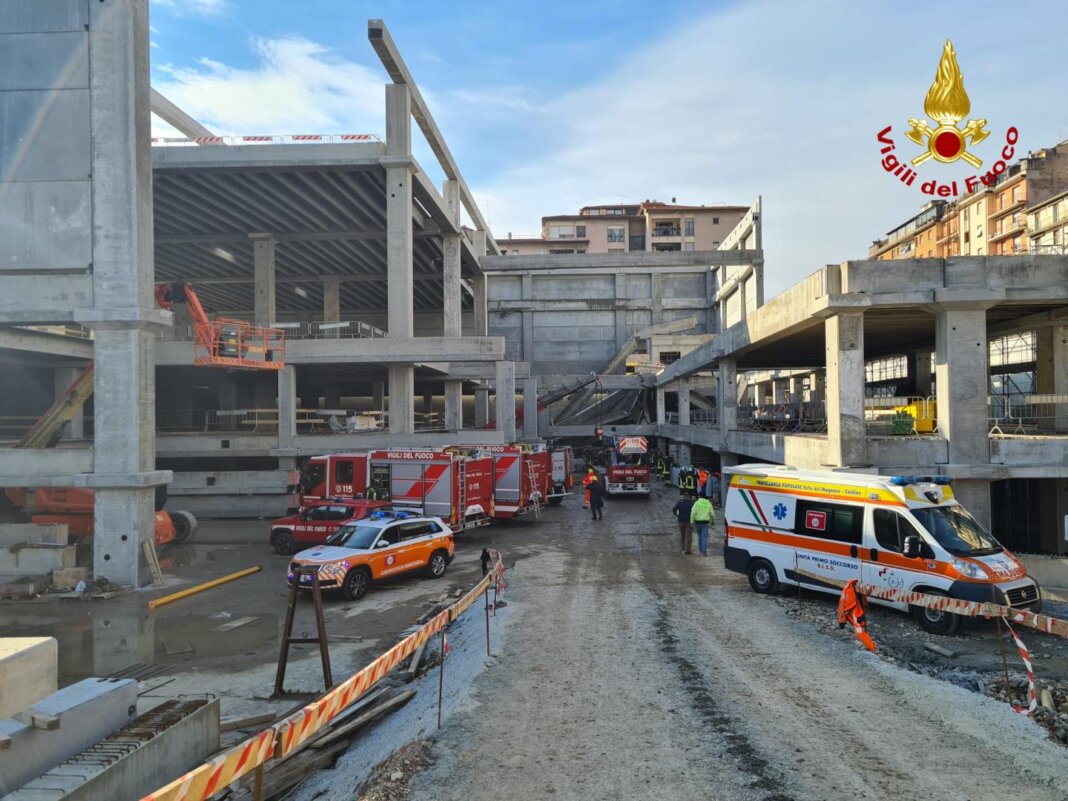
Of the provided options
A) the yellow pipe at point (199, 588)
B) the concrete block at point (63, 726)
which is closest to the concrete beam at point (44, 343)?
the yellow pipe at point (199, 588)

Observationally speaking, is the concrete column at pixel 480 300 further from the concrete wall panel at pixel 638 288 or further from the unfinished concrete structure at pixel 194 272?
Result: the concrete wall panel at pixel 638 288

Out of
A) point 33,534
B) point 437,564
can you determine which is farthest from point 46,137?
point 437,564

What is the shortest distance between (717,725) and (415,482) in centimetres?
1422

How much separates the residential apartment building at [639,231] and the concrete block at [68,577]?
68938mm

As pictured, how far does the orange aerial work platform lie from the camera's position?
70.9 feet

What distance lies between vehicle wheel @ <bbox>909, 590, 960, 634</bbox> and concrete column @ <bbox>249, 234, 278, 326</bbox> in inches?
1224

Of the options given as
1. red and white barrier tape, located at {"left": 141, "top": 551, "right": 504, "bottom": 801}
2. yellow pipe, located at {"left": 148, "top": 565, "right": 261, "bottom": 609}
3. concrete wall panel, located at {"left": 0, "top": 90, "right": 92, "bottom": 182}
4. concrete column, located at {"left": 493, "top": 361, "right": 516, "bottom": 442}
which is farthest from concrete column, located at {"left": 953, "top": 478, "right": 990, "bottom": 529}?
concrete wall panel, located at {"left": 0, "top": 90, "right": 92, "bottom": 182}

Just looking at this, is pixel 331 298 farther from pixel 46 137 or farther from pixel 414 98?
pixel 46 137

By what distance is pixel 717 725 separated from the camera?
6.41 m

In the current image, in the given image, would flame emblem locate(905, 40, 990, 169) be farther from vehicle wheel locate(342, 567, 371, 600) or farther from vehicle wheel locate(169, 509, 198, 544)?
Result: vehicle wheel locate(169, 509, 198, 544)

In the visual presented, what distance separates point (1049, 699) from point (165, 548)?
2173cm

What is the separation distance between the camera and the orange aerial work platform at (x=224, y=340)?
70.9ft

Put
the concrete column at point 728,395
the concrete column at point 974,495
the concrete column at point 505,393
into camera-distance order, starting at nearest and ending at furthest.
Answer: the concrete column at point 974,495
the concrete column at point 728,395
the concrete column at point 505,393

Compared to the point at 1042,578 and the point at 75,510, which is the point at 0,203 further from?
the point at 1042,578
